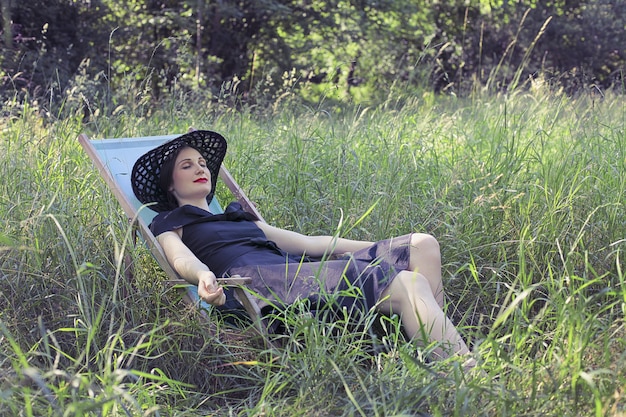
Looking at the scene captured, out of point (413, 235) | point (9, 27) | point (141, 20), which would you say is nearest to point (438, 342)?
point (413, 235)

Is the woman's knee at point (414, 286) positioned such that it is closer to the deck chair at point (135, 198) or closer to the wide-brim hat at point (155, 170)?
the deck chair at point (135, 198)

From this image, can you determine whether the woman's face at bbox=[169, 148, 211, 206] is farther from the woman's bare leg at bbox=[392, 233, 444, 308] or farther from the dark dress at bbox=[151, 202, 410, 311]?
the woman's bare leg at bbox=[392, 233, 444, 308]

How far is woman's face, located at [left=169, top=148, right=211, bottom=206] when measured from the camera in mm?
3670

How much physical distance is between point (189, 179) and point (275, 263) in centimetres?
65

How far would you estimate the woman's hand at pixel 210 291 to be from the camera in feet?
9.23

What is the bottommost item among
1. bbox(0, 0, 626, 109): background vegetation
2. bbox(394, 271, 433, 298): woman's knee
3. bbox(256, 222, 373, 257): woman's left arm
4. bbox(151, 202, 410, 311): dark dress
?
bbox(0, 0, 626, 109): background vegetation

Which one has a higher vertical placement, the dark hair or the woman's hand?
Result: the dark hair

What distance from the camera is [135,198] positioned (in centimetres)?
371

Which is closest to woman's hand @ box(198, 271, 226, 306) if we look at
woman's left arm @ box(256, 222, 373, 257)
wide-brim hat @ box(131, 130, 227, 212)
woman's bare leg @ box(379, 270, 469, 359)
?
woman's bare leg @ box(379, 270, 469, 359)

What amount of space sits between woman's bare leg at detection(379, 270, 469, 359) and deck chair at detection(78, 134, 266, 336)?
518mm

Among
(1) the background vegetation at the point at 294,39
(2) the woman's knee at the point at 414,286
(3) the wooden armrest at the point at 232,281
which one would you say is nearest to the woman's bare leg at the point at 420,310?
(2) the woman's knee at the point at 414,286

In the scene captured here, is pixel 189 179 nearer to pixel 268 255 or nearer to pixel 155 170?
pixel 155 170

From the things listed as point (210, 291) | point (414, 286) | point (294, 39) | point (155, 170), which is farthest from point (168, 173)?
point (294, 39)

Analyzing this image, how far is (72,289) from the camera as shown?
3.03 metres
